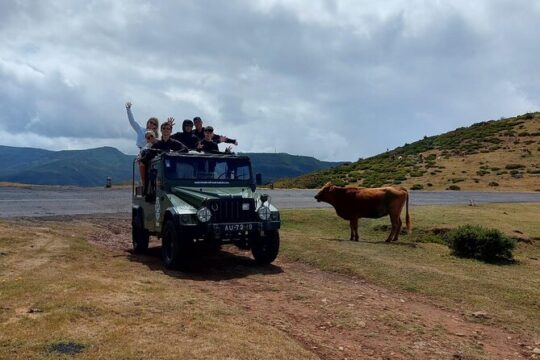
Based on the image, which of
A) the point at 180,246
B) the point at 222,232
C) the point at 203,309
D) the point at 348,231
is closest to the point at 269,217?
the point at 222,232

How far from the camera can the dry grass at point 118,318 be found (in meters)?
5.39

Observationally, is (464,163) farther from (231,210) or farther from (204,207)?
(204,207)

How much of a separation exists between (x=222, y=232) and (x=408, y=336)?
4557 mm

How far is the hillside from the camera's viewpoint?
148ft

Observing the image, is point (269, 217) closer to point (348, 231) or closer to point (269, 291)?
point (269, 291)

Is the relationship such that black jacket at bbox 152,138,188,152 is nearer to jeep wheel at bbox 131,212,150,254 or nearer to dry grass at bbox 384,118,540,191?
jeep wheel at bbox 131,212,150,254

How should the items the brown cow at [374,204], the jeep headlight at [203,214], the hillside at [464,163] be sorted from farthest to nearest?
the hillside at [464,163] < the brown cow at [374,204] < the jeep headlight at [203,214]

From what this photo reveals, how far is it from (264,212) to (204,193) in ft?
4.58

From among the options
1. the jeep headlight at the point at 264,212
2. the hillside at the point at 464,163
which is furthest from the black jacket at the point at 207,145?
the hillside at the point at 464,163

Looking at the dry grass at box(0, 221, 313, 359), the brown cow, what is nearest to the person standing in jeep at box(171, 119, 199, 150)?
the dry grass at box(0, 221, 313, 359)

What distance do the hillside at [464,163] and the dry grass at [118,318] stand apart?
36.0m

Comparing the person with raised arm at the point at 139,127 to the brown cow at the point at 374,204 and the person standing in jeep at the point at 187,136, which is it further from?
the brown cow at the point at 374,204

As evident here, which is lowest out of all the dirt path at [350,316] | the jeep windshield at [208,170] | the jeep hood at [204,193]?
the dirt path at [350,316]

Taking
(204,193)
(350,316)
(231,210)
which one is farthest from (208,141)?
(350,316)
